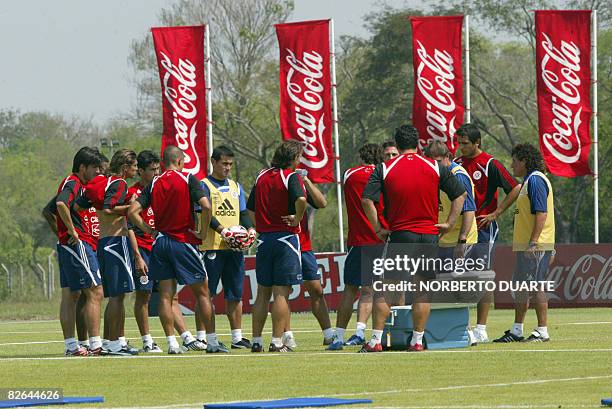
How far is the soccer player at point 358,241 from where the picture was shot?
1692 cm

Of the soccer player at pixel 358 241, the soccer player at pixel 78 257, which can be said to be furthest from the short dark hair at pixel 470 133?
the soccer player at pixel 78 257

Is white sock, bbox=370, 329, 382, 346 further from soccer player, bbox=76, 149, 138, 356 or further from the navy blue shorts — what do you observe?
soccer player, bbox=76, 149, 138, 356

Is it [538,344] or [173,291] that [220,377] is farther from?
[538,344]

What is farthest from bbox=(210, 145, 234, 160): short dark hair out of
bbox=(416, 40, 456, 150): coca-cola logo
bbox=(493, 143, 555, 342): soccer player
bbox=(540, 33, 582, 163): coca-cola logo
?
bbox=(540, 33, 582, 163): coca-cola logo

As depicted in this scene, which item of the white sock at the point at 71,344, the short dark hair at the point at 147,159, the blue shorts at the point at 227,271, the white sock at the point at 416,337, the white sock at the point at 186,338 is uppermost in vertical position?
the short dark hair at the point at 147,159

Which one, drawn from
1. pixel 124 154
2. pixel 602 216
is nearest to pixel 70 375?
pixel 124 154

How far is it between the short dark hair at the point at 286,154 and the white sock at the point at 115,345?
2.58 metres

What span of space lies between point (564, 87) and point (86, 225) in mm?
18143

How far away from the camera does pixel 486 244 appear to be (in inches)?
689

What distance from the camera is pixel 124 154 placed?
16.6 meters

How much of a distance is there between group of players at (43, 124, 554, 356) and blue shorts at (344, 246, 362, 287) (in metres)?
0.02

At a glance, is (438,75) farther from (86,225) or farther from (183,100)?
(86,225)

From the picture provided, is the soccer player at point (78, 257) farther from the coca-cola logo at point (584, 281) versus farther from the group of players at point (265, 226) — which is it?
the coca-cola logo at point (584, 281)

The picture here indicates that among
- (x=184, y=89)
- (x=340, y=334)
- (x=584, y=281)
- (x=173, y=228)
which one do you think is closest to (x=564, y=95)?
(x=584, y=281)
